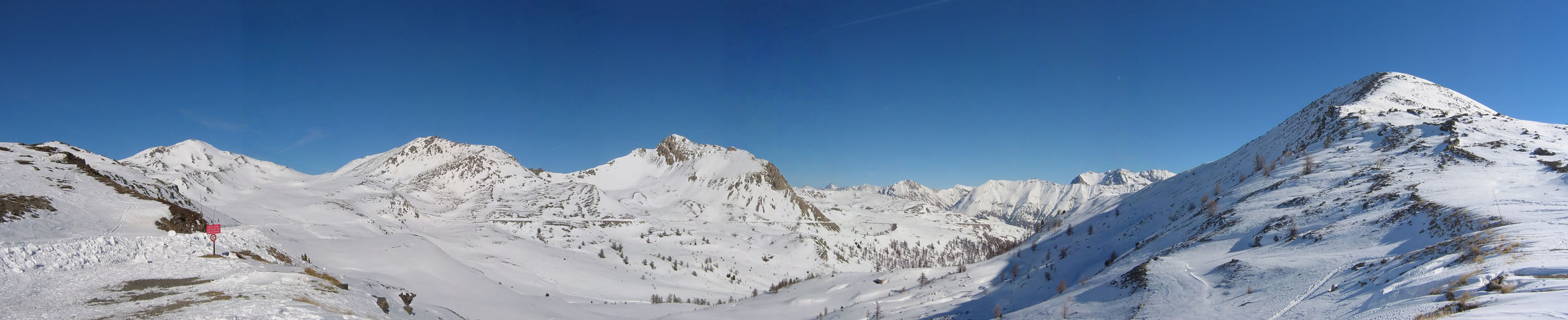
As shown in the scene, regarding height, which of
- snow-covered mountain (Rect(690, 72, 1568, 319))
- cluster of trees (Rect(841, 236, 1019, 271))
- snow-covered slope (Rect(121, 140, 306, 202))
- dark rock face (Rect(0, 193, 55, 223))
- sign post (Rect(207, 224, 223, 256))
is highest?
snow-covered slope (Rect(121, 140, 306, 202))

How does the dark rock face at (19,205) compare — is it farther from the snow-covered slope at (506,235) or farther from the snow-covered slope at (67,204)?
the snow-covered slope at (506,235)

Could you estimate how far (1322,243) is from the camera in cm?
1709

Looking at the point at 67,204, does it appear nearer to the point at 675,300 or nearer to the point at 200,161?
the point at 675,300

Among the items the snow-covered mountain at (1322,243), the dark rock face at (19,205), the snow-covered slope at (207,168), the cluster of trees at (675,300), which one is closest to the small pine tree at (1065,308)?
the snow-covered mountain at (1322,243)

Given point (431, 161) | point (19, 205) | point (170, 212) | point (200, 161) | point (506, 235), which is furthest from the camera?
point (431, 161)

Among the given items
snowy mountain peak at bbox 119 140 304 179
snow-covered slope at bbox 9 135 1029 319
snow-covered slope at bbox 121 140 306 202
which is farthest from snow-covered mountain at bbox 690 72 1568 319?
snowy mountain peak at bbox 119 140 304 179

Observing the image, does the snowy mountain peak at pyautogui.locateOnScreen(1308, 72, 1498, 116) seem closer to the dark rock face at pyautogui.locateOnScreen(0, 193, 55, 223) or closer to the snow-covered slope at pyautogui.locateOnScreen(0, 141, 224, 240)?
the snow-covered slope at pyautogui.locateOnScreen(0, 141, 224, 240)

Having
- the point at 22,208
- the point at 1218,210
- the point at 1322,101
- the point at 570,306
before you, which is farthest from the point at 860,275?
the point at 22,208

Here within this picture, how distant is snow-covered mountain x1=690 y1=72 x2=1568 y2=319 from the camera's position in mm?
11039

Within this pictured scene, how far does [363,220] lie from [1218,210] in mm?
95840

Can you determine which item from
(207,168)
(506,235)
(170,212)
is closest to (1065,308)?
(170,212)

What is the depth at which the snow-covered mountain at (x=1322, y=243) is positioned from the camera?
11.0m

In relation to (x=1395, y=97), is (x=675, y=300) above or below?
below

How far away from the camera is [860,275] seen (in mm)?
52500
